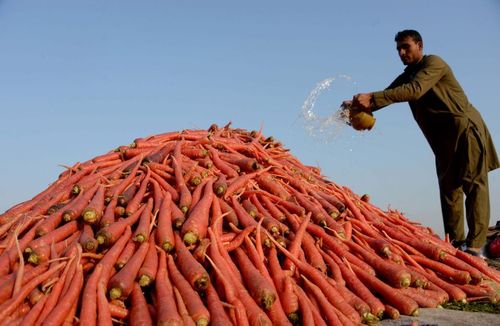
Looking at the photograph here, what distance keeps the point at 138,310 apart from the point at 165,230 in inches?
28.3

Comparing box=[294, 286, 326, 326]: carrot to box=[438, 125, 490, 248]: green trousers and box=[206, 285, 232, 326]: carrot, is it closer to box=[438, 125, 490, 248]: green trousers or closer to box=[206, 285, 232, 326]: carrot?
box=[206, 285, 232, 326]: carrot

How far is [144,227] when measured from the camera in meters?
3.22

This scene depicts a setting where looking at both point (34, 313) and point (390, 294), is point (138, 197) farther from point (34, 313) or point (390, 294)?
point (390, 294)

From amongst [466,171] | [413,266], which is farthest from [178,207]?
[466,171]

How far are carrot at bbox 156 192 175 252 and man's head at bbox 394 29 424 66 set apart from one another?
13.0ft

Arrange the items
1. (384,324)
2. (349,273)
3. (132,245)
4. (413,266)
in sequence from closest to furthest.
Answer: (384,324)
(132,245)
(349,273)
(413,266)

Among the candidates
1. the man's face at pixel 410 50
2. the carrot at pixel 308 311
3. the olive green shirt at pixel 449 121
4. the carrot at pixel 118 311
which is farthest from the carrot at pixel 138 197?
the man's face at pixel 410 50

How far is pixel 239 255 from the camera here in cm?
323

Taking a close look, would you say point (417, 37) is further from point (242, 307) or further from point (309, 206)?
point (242, 307)

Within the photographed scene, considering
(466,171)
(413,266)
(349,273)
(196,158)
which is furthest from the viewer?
(466,171)

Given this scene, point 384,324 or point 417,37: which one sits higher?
point 417,37

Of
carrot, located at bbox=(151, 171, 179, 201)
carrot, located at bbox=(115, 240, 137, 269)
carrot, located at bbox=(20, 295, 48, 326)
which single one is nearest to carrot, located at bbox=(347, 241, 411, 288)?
carrot, located at bbox=(151, 171, 179, 201)

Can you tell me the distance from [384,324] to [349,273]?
573mm

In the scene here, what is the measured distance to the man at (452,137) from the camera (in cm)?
550
